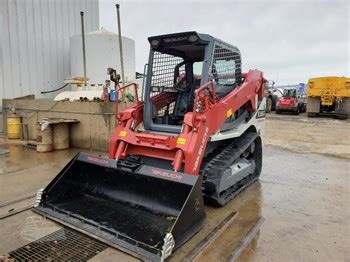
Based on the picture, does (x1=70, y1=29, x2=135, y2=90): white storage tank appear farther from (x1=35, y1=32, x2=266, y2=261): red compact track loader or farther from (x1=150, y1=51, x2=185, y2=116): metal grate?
(x1=35, y1=32, x2=266, y2=261): red compact track loader

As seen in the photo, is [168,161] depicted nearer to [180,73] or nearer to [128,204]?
[128,204]

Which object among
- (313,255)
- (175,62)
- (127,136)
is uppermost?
(175,62)

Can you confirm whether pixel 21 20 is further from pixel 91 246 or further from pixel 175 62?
pixel 91 246

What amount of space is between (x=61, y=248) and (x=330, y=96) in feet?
59.8

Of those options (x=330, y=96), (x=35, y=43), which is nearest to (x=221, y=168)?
(x=35, y=43)

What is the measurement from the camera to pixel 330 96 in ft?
58.8

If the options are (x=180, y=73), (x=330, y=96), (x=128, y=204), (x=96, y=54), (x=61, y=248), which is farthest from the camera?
(x=330, y=96)

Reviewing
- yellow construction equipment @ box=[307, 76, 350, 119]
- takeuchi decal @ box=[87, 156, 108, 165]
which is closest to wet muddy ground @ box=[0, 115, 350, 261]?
takeuchi decal @ box=[87, 156, 108, 165]

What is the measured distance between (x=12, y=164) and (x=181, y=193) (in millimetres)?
4705

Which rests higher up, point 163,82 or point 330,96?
point 163,82

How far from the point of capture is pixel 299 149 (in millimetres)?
8672

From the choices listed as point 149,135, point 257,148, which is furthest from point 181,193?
point 257,148

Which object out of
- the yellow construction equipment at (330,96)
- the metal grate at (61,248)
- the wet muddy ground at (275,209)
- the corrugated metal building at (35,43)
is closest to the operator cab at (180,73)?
the wet muddy ground at (275,209)

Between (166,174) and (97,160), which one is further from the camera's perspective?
(97,160)
